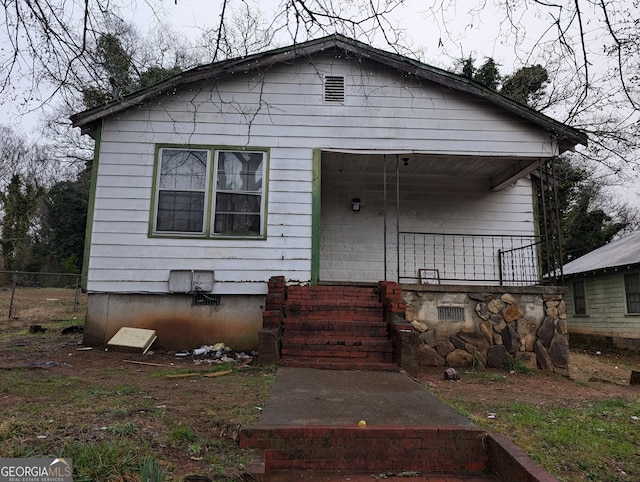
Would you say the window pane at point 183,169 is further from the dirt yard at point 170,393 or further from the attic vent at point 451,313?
the attic vent at point 451,313

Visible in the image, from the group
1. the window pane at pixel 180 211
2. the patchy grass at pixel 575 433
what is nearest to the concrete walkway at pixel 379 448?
the patchy grass at pixel 575 433

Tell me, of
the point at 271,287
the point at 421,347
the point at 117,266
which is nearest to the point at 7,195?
the point at 117,266

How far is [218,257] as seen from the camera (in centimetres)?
730

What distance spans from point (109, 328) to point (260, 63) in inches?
202

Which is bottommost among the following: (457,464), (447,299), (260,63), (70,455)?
(457,464)

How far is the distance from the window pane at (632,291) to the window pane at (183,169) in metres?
13.0

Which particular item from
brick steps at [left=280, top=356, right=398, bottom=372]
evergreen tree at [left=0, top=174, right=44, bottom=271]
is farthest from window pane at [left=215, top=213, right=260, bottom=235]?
evergreen tree at [left=0, top=174, right=44, bottom=271]

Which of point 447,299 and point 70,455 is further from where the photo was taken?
point 447,299

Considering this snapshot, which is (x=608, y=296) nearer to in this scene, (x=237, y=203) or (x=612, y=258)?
(x=612, y=258)

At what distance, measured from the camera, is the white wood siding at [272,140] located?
725cm

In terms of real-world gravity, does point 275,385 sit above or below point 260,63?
below

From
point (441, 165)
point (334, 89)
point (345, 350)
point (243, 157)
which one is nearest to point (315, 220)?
point (243, 157)

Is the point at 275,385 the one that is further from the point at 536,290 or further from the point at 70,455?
the point at 536,290

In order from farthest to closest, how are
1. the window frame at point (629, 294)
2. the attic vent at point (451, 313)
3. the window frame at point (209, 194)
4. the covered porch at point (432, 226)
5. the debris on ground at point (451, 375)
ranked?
the window frame at point (629, 294), the covered porch at point (432, 226), the window frame at point (209, 194), the attic vent at point (451, 313), the debris on ground at point (451, 375)
